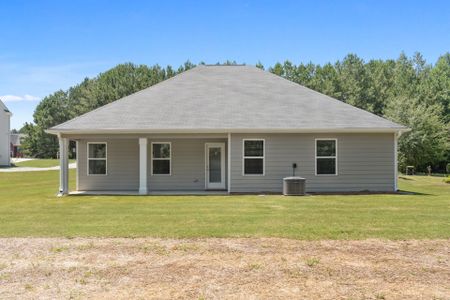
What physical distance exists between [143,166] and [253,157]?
177 inches

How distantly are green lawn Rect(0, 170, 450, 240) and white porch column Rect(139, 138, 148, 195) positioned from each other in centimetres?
132

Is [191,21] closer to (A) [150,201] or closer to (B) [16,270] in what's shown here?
(A) [150,201]

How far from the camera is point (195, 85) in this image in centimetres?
2072

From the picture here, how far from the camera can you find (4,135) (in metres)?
42.2

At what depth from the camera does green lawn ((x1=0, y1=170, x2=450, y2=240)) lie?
868 centimetres

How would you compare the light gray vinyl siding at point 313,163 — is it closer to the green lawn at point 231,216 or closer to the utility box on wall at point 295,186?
the utility box on wall at point 295,186

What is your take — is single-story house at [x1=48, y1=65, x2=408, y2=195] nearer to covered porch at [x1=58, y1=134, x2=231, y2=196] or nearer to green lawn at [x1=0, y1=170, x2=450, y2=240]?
covered porch at [x1=58, y1=134, x2=231, y2=196]

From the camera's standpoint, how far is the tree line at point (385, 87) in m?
33.1

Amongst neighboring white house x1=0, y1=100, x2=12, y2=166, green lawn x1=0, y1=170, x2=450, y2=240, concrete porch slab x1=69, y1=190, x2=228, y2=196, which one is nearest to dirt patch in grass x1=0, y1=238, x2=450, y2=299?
green lawn x1=0, y1=170, x2=450, y2=240

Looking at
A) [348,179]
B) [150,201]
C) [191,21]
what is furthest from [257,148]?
[191,21]

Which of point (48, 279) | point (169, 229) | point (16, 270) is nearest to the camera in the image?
point (48, 279)

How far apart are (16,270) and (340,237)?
576 centimetres

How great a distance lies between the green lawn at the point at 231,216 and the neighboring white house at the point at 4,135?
1142 inches

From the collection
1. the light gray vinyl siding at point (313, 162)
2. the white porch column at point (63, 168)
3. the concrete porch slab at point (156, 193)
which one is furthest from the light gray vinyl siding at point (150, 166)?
the white porch column at point (63, 168)
